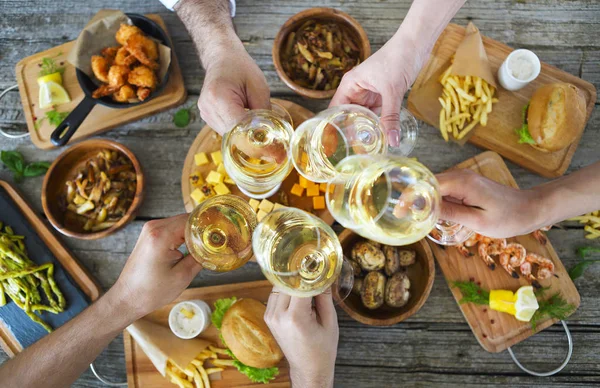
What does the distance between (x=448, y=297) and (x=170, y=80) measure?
6.32ft

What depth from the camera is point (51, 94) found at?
2.29 meters

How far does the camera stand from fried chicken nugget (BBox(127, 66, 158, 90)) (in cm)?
212

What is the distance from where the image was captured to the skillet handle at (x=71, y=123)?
208 centimetres

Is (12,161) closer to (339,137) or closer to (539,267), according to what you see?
(339,137)

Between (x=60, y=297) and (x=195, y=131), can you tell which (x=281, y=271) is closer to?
(x=195, y=131)

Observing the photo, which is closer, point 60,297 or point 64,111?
point 60,297

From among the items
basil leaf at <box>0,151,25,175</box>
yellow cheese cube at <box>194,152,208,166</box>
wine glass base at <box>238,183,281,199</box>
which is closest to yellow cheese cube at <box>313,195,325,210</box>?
wine glass base at <box>238,183,281,199</box>

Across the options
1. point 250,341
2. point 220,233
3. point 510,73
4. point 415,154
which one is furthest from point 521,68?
point 250,341

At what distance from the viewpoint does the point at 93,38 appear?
2.24 meters

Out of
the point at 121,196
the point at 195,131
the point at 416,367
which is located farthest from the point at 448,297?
the point at 121,196

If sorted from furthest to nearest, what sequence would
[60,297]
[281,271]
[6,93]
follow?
[6,93] < [60,297] < [281,271]

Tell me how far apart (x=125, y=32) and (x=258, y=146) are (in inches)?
46.0

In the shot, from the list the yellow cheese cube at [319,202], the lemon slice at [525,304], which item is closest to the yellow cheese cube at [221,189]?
the yellow cheese cube at [319,202]

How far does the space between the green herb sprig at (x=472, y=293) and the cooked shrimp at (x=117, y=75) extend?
6.60 ft
